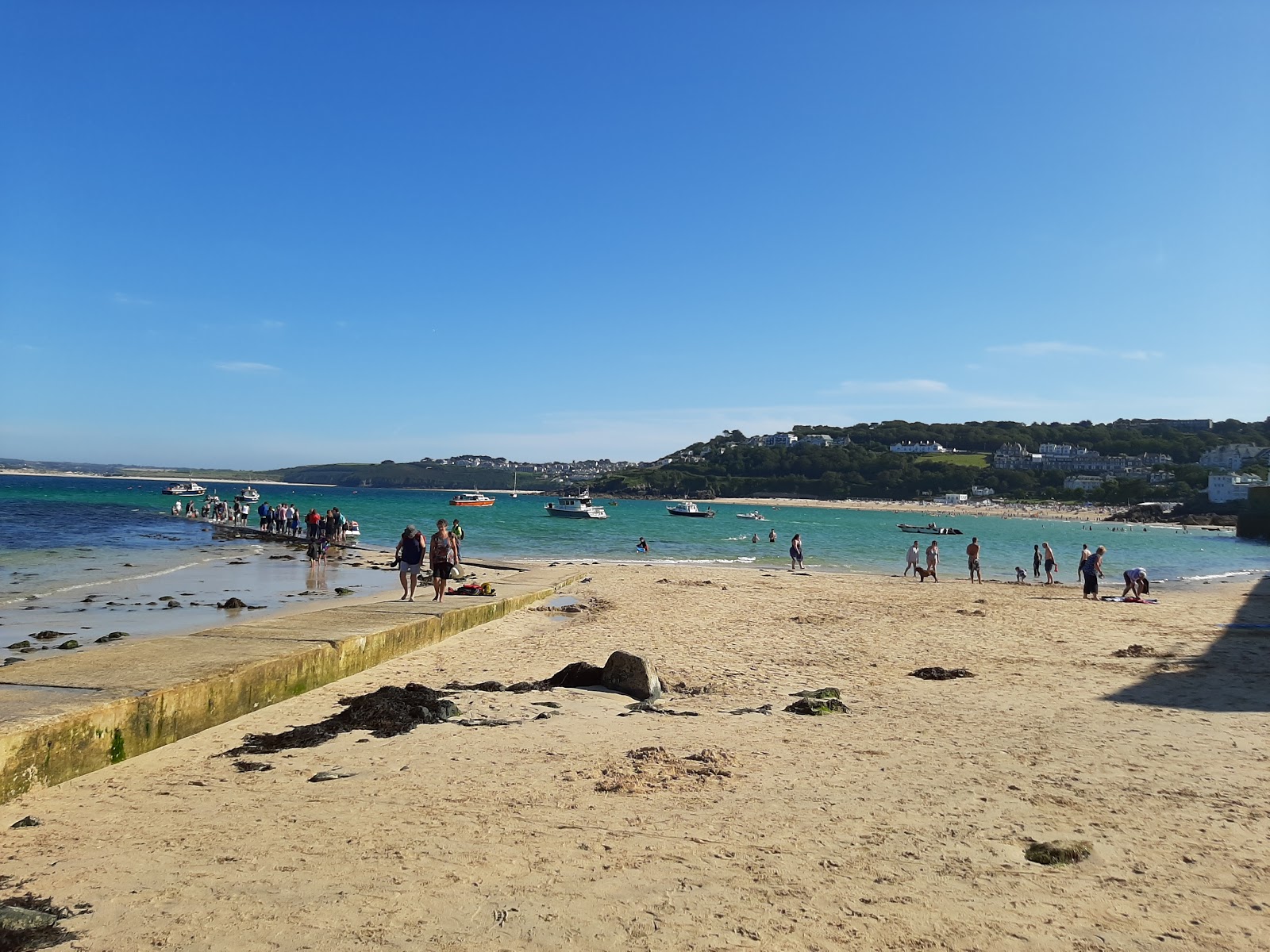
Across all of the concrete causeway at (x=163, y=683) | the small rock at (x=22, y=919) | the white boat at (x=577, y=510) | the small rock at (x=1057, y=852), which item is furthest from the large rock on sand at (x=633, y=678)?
the white boat at (x=577, y=510)

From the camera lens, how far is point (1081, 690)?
10.2m

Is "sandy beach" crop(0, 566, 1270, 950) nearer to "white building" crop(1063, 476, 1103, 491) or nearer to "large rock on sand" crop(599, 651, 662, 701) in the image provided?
"large rock on sand" crop(599, 651, 662, 701)

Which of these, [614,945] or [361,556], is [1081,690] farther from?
[361,556]

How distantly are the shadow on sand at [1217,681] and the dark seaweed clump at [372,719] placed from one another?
7.56m

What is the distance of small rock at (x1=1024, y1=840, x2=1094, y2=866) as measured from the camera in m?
4.80

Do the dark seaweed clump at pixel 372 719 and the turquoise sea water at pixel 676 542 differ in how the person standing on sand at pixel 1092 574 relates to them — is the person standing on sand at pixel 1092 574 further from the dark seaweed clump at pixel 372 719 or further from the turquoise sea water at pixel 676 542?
the dark seaweed clump at pixel 372 719

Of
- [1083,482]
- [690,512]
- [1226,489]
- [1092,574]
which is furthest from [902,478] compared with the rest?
[1092,574]

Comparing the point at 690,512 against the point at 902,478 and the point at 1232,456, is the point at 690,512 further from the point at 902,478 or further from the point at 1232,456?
the point at 1232,456

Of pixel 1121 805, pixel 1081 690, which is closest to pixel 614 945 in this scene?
pixel 1121 805

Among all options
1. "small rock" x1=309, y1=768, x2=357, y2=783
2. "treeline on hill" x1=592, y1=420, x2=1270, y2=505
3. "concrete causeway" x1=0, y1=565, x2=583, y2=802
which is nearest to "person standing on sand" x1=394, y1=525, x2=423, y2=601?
"concrete causeway" x1=0, y1=565, x2=583, y2=802

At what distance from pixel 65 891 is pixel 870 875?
4.02m

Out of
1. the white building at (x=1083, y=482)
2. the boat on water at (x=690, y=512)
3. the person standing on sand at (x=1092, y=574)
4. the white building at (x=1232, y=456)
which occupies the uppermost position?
the white building at (x=1232, y=456)

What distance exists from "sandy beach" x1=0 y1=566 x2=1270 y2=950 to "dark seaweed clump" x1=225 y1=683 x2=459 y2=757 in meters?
0.20

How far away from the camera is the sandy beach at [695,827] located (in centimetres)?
394
